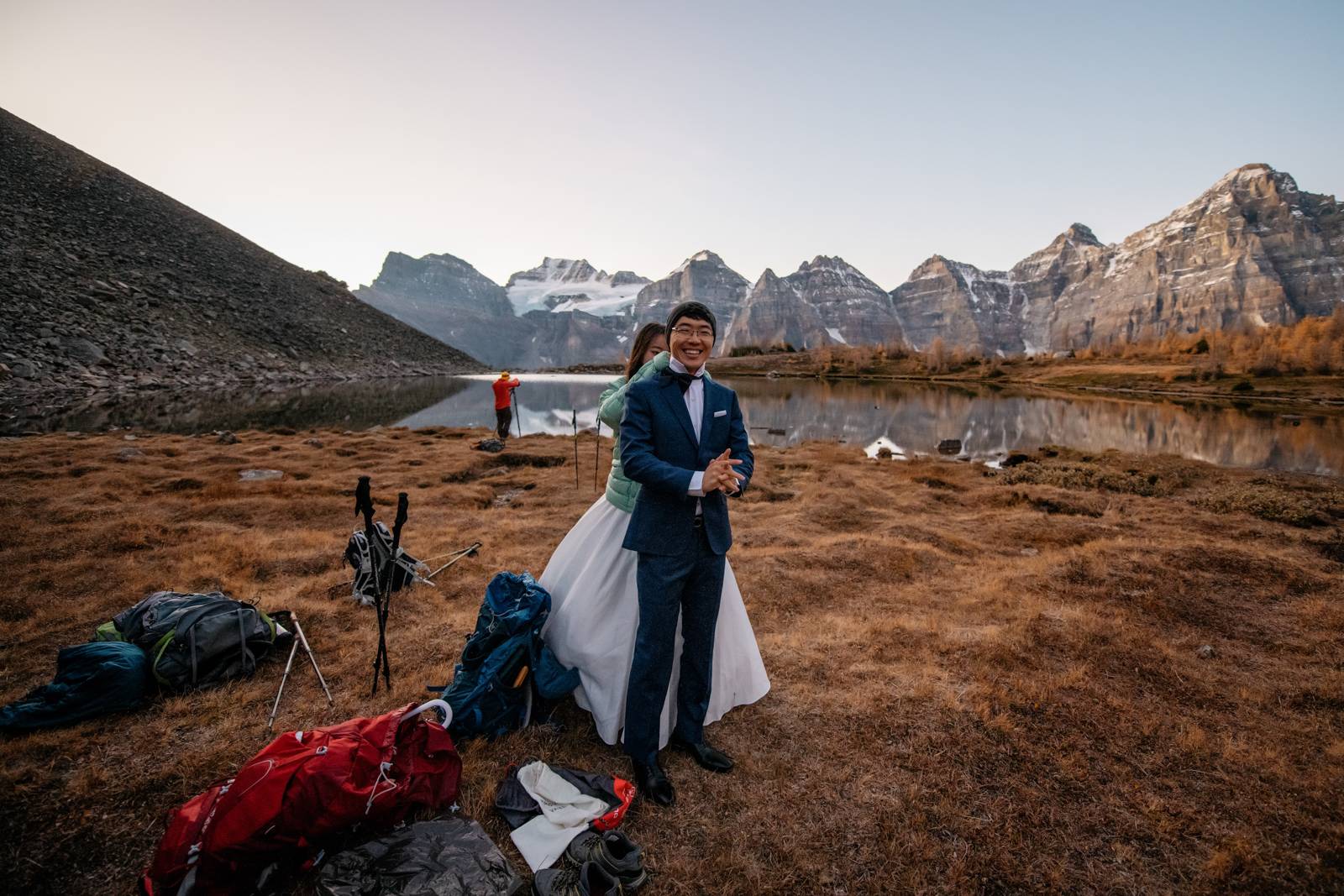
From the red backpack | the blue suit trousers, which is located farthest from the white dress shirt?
the red backpack

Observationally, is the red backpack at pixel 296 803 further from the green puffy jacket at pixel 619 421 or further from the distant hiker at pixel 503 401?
the distant hiker at pixel 503 401

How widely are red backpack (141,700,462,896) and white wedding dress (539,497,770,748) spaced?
1178mm

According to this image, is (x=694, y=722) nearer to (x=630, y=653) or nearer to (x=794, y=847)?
(x=630, y=653)

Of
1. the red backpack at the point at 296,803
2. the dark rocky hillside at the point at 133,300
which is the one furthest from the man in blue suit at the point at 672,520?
the dark rocky hillside at the point at 133,300

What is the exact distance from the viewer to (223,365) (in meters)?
47.9

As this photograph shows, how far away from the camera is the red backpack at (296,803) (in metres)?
2.78

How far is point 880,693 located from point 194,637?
677 cm

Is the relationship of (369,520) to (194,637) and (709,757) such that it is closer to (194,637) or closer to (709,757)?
(194,637)

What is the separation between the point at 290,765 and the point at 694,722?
110 inches

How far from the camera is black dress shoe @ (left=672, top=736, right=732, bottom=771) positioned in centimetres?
409

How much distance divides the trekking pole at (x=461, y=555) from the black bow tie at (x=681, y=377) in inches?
242

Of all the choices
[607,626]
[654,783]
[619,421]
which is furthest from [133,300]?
[654,783]

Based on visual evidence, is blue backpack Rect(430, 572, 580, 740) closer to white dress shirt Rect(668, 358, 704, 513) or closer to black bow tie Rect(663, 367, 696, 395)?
white dress shirt Rect(668, 358, 704, 513)

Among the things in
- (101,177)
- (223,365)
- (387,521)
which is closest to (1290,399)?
(387,521)
